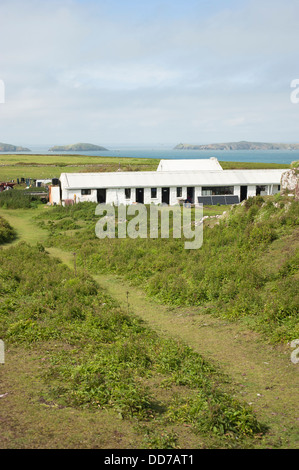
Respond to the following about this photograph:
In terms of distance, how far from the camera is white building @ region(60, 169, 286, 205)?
42375 millimetres

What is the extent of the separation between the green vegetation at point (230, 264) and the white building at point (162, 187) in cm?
1317

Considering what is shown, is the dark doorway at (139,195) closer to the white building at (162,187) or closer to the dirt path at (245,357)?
the white building at (162,187)

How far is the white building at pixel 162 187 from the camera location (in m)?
42.4

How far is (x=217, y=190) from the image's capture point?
43.8 meters

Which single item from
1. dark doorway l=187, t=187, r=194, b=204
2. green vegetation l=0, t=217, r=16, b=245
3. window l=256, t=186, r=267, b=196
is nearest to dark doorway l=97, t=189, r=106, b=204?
dark doorway l=187, t=187, r=194, b=204

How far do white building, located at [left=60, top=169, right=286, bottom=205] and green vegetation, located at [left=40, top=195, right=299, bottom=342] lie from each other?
13.2m

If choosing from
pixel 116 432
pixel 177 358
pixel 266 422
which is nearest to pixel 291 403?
pixel 266 422

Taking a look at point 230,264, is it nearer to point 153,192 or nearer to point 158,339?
point 158,339

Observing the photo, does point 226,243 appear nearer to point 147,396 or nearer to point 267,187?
point 147,396

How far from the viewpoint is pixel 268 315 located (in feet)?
45.9

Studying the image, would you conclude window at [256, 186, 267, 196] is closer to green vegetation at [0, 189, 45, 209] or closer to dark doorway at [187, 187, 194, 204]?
dark doorway at [187, 187, 194, 204]

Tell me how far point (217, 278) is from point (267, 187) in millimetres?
28707

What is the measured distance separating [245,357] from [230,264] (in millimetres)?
7246

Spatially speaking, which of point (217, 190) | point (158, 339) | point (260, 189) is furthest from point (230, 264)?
point (260, 189)
